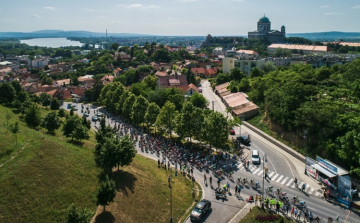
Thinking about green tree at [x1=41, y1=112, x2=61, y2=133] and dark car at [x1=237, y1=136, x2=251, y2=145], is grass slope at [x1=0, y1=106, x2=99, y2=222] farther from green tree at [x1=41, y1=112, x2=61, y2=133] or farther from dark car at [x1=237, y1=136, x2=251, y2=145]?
dark car at [x1=237, y1=136, x2=251, y2=145]

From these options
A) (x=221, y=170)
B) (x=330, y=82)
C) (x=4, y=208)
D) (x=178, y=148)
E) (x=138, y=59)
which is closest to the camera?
(x=4, y=208)

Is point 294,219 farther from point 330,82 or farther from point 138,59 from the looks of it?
point 138,59

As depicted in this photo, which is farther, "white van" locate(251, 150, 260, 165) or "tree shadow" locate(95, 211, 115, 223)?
"white van" locate(251, 150, 260, 165)

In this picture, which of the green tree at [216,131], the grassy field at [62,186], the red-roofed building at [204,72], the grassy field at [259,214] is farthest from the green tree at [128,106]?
the red-roofed building at [204,72]

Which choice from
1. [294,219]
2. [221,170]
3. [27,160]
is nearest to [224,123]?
[221,170]

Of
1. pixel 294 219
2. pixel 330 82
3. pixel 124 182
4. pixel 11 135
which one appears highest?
pixel 330 82

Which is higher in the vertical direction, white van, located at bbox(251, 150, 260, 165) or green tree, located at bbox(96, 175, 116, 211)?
green tree, located at bbox(96, 175, 116, 211)

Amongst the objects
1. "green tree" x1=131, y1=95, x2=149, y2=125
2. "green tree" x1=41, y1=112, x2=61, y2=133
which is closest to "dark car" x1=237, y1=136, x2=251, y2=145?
"green tree" x1=131, y1=95, x2=149, y2=125
